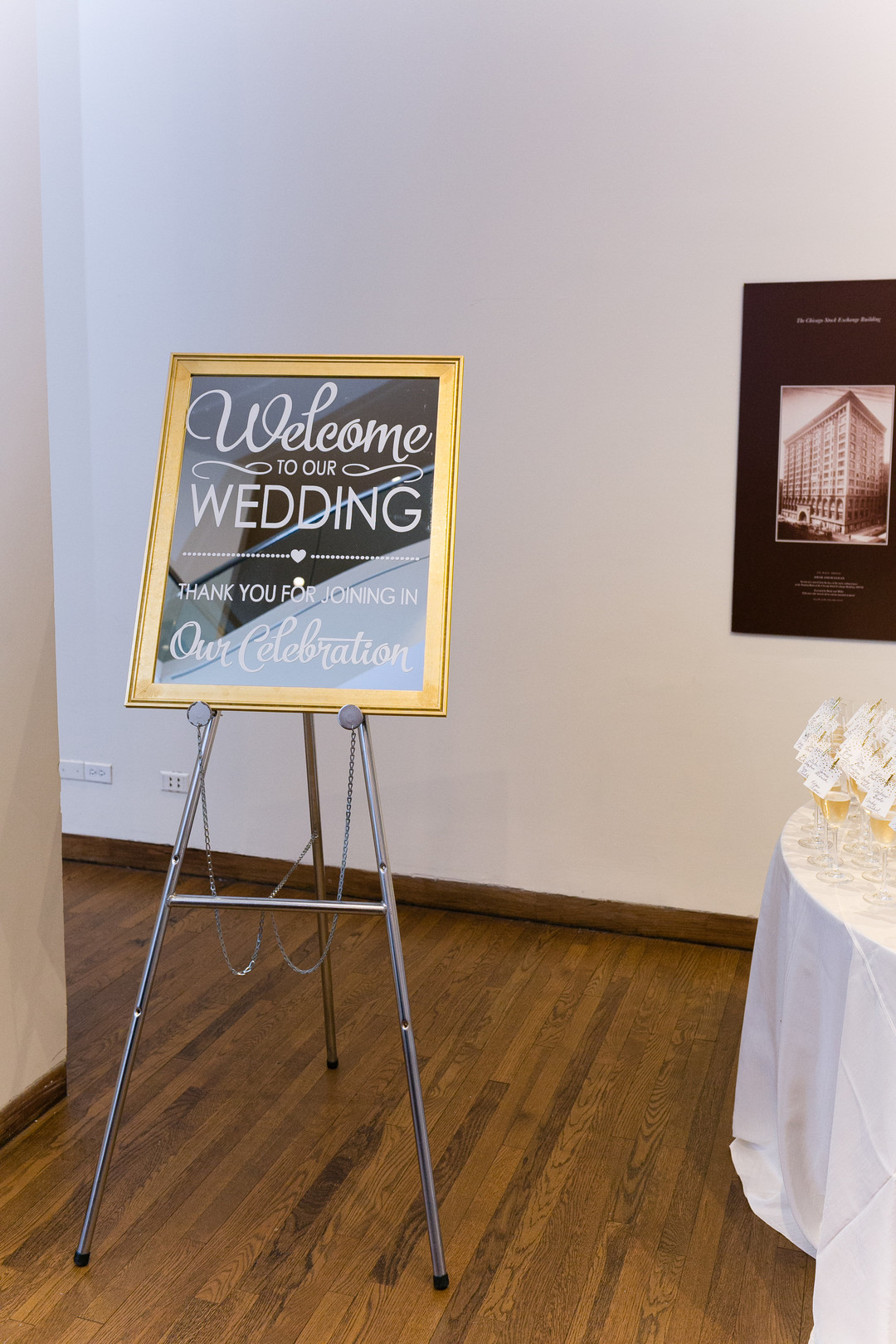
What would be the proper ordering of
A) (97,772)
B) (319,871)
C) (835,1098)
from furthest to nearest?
(97,772) → (319,871) → (835,1098)

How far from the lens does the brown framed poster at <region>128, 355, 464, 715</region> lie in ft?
6.80

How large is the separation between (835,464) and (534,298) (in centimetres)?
107

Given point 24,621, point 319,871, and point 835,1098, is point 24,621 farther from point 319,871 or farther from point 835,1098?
point 835,1098

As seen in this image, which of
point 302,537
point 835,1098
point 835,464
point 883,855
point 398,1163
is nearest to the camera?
point 835,1098

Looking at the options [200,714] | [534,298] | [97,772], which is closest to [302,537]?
[200,714]

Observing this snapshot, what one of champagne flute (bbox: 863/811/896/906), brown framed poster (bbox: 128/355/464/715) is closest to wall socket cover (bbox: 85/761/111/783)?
brown framed poster (bbox: 128/355/464/715)

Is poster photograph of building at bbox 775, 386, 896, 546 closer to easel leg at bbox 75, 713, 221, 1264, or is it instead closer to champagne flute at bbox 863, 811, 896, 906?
champagne flute at bbox 863, 811, 896, 906

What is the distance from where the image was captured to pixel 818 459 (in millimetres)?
3295

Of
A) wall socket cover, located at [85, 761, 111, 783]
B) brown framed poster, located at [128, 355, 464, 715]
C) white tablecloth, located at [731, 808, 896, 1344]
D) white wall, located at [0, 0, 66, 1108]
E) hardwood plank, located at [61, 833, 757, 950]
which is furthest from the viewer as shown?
wall socket cover, located at [85, 761, 111, 783]

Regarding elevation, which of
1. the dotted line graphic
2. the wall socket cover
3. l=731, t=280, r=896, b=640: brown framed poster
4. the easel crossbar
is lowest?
the wall socket cover

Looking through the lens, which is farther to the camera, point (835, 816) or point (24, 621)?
point (24, 621)

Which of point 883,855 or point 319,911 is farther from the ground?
point 883,855

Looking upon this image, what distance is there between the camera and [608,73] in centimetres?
333

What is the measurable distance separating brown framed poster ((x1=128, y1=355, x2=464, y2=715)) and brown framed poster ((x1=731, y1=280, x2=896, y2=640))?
4.94ft
